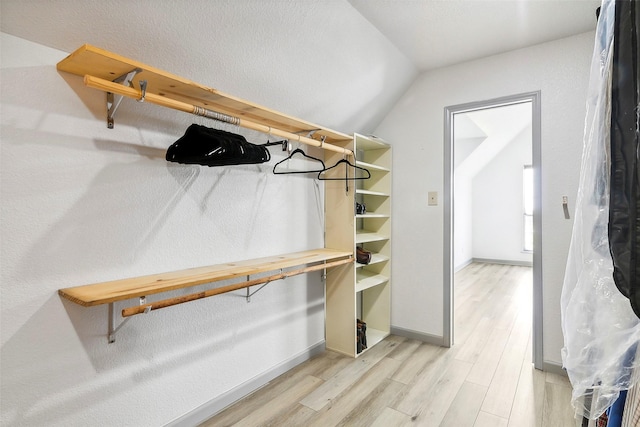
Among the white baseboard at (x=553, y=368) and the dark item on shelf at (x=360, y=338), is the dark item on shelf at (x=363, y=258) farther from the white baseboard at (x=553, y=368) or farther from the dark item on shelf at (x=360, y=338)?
the white baseboard at (x=553, y=368)

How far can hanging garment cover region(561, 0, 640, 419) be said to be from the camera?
80cm

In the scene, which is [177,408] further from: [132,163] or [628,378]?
[628,378]

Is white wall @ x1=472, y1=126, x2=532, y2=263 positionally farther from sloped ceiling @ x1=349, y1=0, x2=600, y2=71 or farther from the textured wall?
the textured wall

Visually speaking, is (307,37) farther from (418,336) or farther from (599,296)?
(418,336)

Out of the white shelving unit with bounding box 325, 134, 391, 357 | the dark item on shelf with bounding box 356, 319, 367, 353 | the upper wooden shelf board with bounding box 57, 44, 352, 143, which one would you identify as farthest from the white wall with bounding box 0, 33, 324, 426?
the dark item on shelf with bounding box 356, 319, 367, 353

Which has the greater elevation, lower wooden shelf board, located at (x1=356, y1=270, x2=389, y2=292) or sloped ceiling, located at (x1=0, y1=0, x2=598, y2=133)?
sloped ceiling, located at (x1=0, y1=0, x2=598, y2=133)

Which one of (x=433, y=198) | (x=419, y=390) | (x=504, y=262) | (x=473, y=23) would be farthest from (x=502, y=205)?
(x=419, y=390)

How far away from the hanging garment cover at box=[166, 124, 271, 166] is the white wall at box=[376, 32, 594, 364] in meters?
1.78

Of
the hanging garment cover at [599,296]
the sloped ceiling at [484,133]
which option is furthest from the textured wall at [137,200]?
the sloped ceiling at [484,133]

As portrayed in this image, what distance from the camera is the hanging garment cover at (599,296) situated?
0.80m

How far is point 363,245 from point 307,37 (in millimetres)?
1976

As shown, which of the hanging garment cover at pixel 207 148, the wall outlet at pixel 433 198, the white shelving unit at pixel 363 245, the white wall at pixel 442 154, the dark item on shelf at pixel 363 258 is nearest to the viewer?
the hanging garment cover at pixel 207 148

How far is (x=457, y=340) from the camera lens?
113 inches

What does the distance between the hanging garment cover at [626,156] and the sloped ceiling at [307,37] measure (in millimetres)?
1368
